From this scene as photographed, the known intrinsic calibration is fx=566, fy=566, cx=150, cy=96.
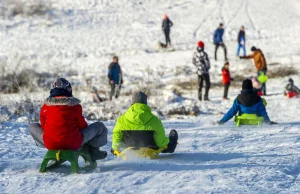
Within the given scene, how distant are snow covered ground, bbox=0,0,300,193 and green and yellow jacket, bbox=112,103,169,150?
1.04ft

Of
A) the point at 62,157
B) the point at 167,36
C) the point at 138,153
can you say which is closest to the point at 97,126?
the point at 62,157

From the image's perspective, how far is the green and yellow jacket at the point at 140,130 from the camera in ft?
23.4

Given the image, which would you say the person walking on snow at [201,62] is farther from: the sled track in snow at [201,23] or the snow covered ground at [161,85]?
the sled track in snow at [201,23]

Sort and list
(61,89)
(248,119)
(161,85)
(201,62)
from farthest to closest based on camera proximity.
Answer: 1. (161,85)
2. (201,62)
3. (248,119)
4. (61,89)

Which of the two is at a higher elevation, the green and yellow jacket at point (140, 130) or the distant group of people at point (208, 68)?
the distant group of people at point (208, 68)

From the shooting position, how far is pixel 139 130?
7184mm

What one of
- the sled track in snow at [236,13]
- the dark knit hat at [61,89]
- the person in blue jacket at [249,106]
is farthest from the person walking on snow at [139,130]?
the sled track in snow at [236,13]

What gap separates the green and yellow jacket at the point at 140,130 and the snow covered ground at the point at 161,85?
0.32 m

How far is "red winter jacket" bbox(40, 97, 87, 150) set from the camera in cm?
593

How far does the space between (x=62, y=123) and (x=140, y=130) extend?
1496 mm

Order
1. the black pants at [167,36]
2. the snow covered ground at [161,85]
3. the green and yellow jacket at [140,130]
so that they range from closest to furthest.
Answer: the snow covered ground at [161,85] < the green and yellow jacket at [140,130] < the black pants at [167,36]

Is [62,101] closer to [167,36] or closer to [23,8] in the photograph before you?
[167,36]


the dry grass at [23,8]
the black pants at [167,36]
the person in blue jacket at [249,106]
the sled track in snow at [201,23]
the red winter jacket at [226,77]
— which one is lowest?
the person in blue jacket at [249,106]

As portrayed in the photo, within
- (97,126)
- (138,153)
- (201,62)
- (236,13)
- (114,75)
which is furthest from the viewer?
(236,13)
